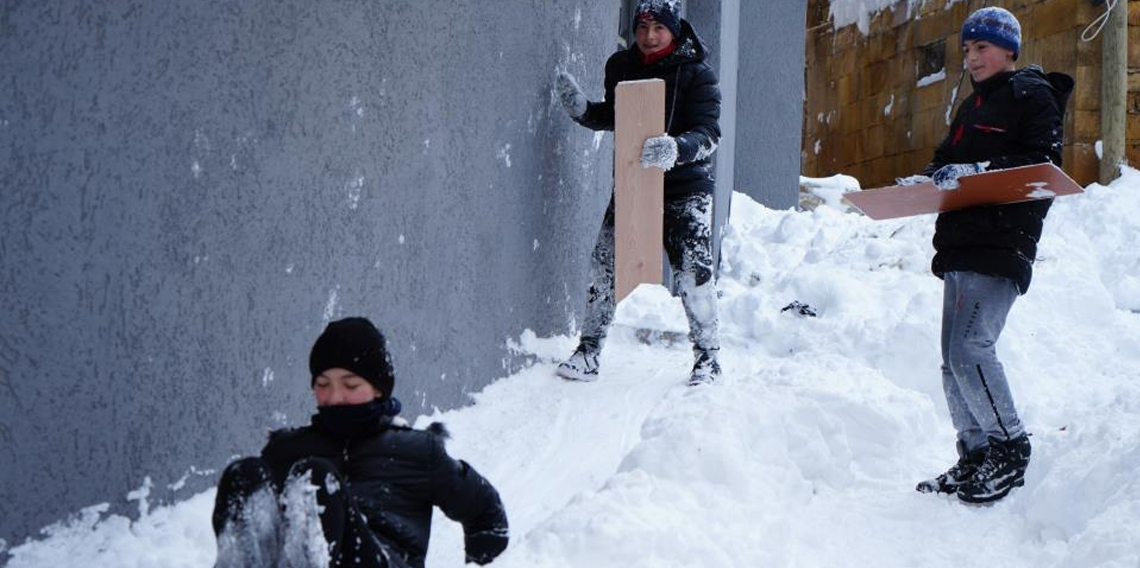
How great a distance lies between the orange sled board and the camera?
3455 mm

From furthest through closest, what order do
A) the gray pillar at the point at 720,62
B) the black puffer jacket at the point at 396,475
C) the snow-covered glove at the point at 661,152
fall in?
the gray pillar at the point at 720,62 → the snow-covered glove at the point at 661,152 → the black puffer jacket at the point at 396,475

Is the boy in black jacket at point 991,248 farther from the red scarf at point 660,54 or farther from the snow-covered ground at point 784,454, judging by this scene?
the red scarf at point 660,54

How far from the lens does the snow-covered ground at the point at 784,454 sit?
3.03 metres

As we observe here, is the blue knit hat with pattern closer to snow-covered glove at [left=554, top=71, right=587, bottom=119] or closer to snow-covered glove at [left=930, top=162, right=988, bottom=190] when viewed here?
snow-covered glove at [left=930, top=162, right=988, bottom=190]

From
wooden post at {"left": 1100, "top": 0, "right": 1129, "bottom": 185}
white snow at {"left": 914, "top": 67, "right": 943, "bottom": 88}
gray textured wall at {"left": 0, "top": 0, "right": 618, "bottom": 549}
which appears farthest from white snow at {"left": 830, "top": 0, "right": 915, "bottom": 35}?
gray textured wall at {"left": 0, "top": 0, "right": 618, "bottom": 549}

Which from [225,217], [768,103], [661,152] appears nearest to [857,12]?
[768,103]

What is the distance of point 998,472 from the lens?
368cm

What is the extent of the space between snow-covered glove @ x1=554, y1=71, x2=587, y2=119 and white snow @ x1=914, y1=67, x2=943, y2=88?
28.7ft

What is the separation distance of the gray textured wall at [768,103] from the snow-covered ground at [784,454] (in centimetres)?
367

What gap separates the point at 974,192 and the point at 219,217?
2237 mm

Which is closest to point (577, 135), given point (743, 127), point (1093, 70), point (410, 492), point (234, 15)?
point (234, 15)

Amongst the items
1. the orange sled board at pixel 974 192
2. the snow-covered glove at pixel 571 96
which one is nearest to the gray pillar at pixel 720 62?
the snow-covered glove at pixel 571 96

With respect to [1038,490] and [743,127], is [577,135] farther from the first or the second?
[743,127]

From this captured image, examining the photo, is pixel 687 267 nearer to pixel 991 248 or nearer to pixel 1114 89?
pixel 991 248
